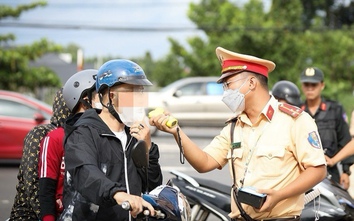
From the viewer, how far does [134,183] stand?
3.46m

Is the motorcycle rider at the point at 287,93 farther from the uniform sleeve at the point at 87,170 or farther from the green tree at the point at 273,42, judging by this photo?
the green tree at the point at 273,42

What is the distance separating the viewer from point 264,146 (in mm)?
3906

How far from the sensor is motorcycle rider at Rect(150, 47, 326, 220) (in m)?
3.84

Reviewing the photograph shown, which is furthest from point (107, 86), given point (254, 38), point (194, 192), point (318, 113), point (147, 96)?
point (254, 38)

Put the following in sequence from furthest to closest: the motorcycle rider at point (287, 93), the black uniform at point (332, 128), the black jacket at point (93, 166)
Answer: the motorcycle rider at point (287, 93) → the black uniform at point (332, 128) → the black jacket at point (93, 166)

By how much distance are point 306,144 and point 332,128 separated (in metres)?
3.38

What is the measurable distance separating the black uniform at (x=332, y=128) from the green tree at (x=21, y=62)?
78.9 feet

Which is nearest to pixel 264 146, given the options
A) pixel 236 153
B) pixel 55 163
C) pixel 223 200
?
pixel 236 153

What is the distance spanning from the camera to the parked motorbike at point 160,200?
325 cm

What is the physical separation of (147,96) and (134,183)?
1.39 feet

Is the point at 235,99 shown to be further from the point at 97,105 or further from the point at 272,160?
the point at 97,105

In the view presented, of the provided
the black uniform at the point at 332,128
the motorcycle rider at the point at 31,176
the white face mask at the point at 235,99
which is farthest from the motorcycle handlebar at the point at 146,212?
the black uniform at the point at 332,128

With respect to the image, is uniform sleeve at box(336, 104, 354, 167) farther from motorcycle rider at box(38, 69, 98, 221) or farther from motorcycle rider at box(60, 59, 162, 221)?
motorcycle rider at box(60, 59, 162, 221)

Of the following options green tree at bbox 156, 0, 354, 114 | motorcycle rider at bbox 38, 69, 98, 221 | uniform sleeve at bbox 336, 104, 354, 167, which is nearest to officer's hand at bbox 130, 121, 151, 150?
motorcycle rider at bbox 38, 69, 98, 221
